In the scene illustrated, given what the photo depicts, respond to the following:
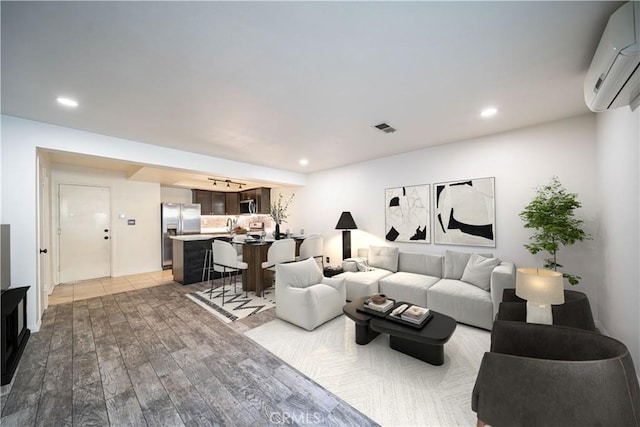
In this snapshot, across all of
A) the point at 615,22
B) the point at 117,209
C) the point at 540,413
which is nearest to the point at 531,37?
the point at 615,22

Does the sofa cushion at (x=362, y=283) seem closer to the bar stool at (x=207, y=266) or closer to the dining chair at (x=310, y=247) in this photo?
the dining chair at (x=310, y=247)

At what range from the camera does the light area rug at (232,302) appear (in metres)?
3.44

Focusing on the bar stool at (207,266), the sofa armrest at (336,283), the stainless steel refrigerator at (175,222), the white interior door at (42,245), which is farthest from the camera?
the stainless steel refrigerator at (175,222)

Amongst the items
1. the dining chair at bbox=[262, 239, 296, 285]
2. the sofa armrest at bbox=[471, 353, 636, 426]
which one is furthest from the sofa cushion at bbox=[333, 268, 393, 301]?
the sofa armrest at bbox=[471, 353, 636, 426]

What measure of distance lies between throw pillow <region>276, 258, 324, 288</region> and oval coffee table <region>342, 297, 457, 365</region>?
2.69ft

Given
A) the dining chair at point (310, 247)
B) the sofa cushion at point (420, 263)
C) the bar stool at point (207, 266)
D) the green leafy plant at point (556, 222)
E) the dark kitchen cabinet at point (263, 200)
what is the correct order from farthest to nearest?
the dark kitchen cabinet at point (263, 200), the bar stool at point (207, 266), the dining chair at point (310, 247), the sofa cushion at point (420, 263), the green leafy plant at point (556, 222)

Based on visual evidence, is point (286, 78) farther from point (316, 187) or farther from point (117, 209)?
point (117, 209)

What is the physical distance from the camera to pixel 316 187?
6.23 metres

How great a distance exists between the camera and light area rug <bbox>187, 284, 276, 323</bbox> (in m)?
3.44

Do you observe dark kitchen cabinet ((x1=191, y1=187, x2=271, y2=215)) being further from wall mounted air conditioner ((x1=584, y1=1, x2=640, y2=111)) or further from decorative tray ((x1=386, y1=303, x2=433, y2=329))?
wall mounted air conditioner ((x1=584, y1=1, x2=640, y2=111))

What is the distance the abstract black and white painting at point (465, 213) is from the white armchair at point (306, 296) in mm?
2043

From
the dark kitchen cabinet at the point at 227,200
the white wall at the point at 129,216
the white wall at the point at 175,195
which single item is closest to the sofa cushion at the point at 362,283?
the dark kitchen cabinet at the point at 227,200

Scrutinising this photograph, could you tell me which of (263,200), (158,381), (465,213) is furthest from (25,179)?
(465,213)

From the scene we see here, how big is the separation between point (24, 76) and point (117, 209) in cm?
457
